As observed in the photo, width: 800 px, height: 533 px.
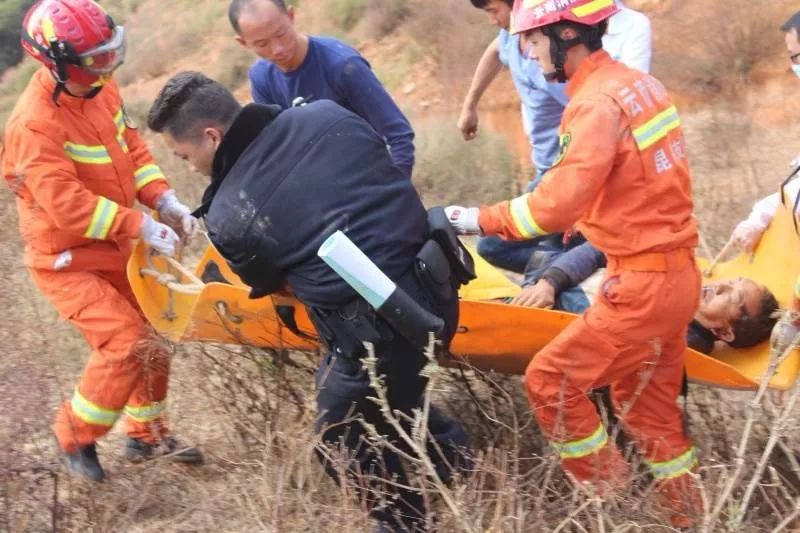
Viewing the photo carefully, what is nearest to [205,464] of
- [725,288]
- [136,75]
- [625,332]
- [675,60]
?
[625,332]

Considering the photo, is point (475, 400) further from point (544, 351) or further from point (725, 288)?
point (725, 288)

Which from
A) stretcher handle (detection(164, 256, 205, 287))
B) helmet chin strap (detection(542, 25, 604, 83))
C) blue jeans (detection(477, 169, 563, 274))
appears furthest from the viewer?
blue jeans (detection(477, 169, 563, 274))

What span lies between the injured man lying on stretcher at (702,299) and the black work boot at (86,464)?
183cm

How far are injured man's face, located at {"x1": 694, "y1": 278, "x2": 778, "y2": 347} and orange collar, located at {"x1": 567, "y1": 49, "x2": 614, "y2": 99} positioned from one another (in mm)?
1072

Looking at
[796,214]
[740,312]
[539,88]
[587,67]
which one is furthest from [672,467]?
[539,88]

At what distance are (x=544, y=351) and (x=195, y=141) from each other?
138 cm

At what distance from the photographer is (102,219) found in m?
3.34

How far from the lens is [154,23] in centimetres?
2336

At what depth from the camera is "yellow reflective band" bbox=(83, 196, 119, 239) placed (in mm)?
3326

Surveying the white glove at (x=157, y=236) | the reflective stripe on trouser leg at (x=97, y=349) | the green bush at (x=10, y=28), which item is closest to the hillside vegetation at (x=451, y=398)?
the reflective stripe on trouser leg at (x=97, y=349)

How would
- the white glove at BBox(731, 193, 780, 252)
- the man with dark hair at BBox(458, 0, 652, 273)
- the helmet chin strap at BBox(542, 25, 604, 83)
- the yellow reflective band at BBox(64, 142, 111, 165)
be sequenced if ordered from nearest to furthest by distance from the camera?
the helmet chin strap at BBox(542, 25, 604, 83) → the yellow reflective band at BBox(64, 142, 111, 165) → the white glove at BBox(731, 193, 780, 252) → the man with dark hair at BBox(458, 0, 652, 273)

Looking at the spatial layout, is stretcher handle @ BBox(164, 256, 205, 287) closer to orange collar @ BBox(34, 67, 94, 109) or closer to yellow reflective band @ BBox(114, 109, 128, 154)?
yellow reflective band @ BBox(114, 109, 128, 154)

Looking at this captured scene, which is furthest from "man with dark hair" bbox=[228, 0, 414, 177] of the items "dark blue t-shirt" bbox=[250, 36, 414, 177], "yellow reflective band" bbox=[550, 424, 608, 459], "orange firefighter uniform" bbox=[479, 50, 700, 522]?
"yellow reflective band" bbox=[550, 424, 608, 459]

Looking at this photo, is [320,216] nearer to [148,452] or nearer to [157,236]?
[157,236]
